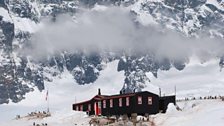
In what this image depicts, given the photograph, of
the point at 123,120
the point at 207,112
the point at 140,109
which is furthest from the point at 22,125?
the point at 207,112

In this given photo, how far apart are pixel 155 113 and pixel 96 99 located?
1468cm

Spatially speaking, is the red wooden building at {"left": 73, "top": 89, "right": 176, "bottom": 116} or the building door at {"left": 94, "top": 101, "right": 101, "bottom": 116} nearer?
the red wooden building at {"left": 73, "top": 89, "right": 176, "bottom": 116}

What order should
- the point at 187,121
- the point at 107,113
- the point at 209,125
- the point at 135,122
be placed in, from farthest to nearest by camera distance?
the point at 107,113 → the point at 135,122 → the point at 187,121 → the point at 209,125

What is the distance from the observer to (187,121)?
77562mm

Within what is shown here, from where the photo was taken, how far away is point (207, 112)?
79.6m

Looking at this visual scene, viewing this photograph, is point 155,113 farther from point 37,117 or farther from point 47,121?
point 37,117

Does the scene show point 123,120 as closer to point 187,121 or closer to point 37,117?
point 187,121

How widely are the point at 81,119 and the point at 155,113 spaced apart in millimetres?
11205

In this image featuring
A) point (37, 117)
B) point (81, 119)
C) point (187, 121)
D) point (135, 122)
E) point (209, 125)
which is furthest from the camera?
point (37, 117)

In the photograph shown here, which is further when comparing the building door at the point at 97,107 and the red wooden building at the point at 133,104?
the building door at the point at 97,107

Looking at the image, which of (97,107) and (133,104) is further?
(97,107)

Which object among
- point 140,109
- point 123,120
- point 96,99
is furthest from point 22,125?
point 123,120

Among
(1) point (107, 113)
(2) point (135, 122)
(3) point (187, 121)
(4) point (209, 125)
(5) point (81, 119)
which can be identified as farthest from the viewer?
(1) point (107, 113)

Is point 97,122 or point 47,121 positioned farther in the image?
point 47,121
